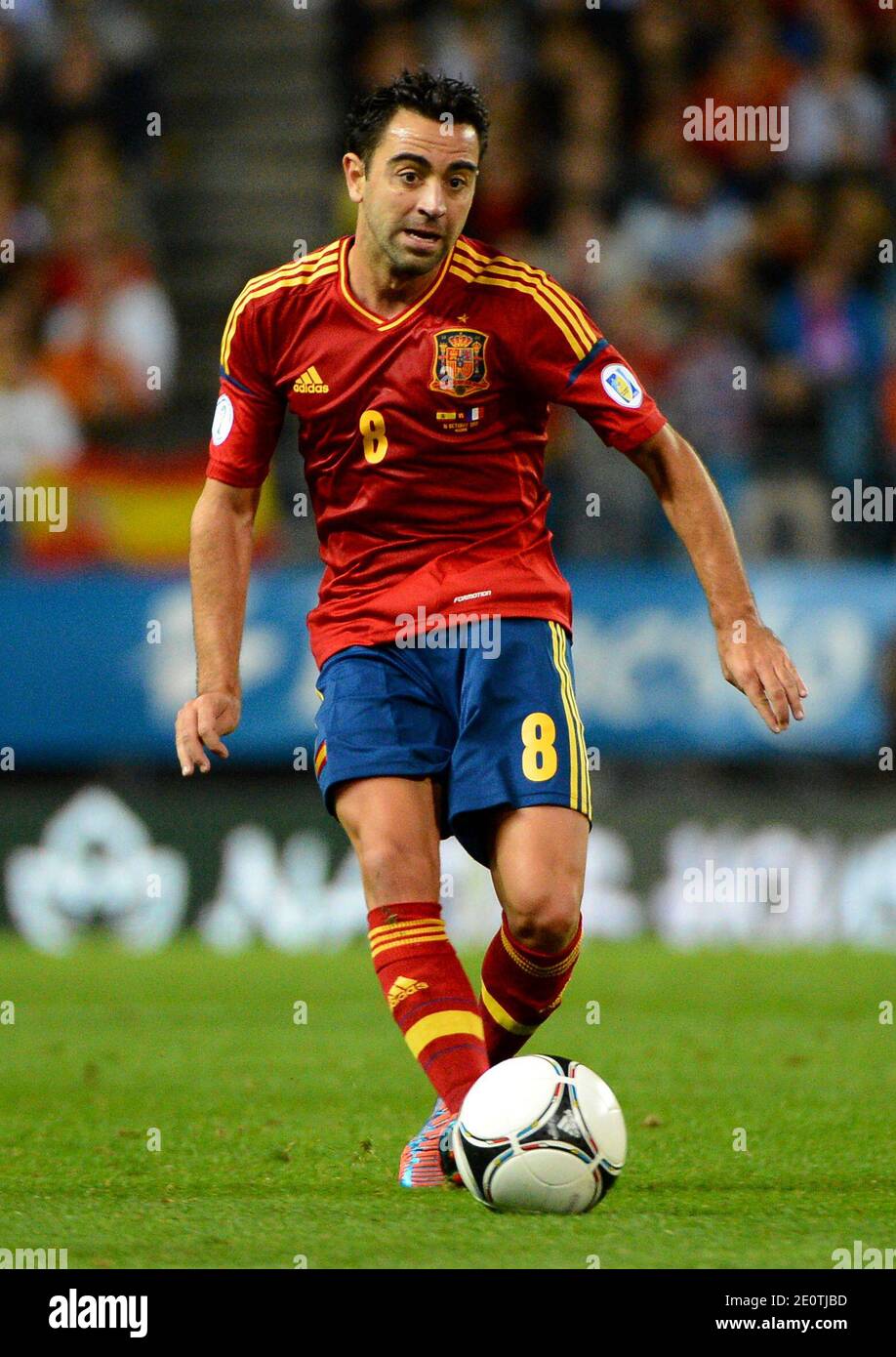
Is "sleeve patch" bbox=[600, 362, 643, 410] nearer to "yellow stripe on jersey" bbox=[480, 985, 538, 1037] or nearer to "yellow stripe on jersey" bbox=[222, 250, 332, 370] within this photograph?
"yellow stripe on jersey" bbox=[222, 250, 332, 370]

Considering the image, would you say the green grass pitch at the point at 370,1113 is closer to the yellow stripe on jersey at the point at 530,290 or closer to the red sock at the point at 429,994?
the red sock at the point at 429,994

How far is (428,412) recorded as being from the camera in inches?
193

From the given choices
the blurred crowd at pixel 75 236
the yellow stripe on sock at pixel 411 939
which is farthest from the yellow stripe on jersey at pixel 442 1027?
the blurred crowd at pixel 75 236

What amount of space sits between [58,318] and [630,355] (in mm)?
3190

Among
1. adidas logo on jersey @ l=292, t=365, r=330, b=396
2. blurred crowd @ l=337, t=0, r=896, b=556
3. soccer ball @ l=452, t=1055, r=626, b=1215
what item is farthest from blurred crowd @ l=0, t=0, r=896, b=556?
soccer ball @ l=452, t=1055, r=626, b=1215

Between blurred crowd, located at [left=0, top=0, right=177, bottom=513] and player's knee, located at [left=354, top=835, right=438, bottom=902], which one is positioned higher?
blurred crowd, located at [left=0, top=0, right=177, bottom=513]

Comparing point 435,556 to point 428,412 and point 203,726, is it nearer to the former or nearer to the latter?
point 428,412

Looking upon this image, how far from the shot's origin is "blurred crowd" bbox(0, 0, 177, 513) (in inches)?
473

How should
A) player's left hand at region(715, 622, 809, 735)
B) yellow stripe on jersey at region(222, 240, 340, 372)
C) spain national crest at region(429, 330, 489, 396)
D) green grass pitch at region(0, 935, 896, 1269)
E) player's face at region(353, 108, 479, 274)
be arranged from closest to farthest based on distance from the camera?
green grass pitch at region(0, 935, 896, 1269)
player's left hand at region(715, 622, 809, 735)
player's face at region(353, 108, 479, 274)
spain national crest at region(429, 330, 489, 396)
yellow stripe on jersey at region(222, 240, 340, 372)

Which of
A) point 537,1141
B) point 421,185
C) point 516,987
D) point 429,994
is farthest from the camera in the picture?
point 516,987

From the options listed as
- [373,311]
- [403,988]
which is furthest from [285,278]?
[403,988]

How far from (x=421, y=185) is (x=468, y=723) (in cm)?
116

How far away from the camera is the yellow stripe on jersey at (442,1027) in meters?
4.65

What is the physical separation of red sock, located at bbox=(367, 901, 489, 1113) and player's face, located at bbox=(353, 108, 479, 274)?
141cm
